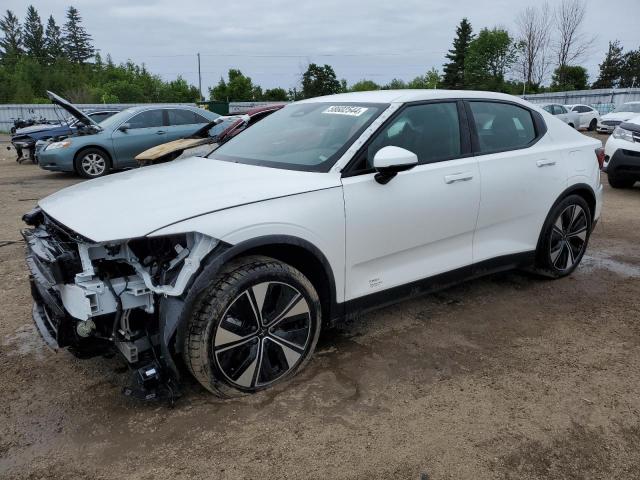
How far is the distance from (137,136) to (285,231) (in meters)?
9.58

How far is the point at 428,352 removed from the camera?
3.44m

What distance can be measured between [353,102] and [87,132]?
925 centimetres

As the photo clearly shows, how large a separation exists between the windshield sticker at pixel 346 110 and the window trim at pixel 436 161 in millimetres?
242

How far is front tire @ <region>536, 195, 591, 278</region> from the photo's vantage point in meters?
4.45

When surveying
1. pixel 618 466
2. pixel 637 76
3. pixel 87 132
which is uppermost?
pixel 637 76

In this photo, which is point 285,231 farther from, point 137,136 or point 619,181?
point 137,136

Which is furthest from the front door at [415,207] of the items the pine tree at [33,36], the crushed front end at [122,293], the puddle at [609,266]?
the pine tree at [33,36]

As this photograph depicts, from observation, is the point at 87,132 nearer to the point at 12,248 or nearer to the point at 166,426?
the point at 12,248

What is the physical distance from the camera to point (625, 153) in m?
8.80

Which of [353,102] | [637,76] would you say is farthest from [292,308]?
[637,76]

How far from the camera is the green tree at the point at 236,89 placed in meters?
64.9

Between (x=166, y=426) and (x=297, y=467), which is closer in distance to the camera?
(x=297, y=467)

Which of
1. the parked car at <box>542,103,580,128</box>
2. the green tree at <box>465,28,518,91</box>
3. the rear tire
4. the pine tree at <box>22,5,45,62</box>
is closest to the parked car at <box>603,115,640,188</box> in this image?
the rear tire

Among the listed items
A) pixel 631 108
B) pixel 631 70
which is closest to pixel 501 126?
pixel 631 108
